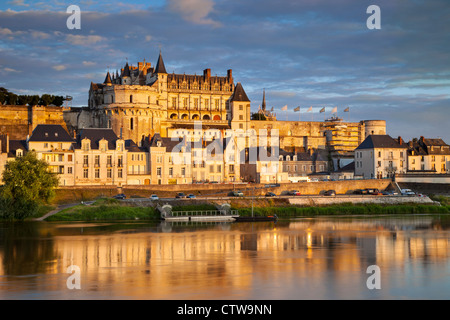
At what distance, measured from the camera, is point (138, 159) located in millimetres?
60781

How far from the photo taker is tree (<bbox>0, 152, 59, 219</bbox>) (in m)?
43.8

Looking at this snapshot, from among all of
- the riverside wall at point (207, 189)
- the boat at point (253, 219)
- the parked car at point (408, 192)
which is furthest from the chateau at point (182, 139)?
the boat at point (253, 219)

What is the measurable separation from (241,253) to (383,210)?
2894 cm

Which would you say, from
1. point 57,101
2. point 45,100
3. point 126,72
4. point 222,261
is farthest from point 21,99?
point 222,261

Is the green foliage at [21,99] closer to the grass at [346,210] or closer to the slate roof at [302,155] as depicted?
the slate roof at [302,155]

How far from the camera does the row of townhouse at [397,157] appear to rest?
2825 inches

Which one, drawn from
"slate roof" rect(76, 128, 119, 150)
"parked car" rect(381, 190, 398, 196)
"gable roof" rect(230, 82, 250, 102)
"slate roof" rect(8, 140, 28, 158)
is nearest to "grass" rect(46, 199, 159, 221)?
"slate roof" rect(76, 128, 119, 150)

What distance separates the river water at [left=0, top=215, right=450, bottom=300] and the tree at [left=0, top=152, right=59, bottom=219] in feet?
6.53

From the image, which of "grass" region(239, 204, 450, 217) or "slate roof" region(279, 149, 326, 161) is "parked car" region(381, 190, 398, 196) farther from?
"slate roof" region(279, 149, 326, 161)

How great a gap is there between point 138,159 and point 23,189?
18166 millimetres

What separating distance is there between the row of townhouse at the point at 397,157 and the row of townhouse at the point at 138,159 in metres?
9.76

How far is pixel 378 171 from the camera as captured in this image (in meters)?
71.6
